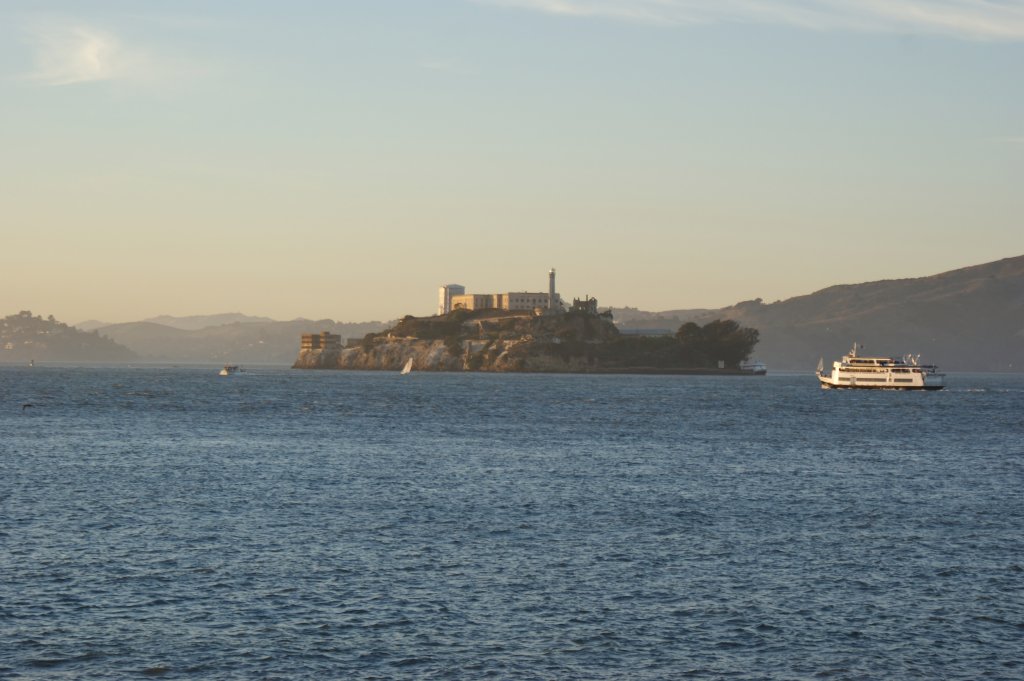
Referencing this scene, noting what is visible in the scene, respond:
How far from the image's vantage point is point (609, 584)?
42.8m

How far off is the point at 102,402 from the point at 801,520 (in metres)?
144

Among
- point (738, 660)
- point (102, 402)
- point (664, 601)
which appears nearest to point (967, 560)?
point (664, 601)

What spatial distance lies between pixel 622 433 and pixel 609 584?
78.6 m

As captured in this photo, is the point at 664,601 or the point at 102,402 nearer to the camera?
the point at 664,601

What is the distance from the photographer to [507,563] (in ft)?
152

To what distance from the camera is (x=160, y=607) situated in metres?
38.8

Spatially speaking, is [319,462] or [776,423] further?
[776,423]

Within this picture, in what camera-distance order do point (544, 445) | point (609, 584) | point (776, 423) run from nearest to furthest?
point (609, 584) < point (544, 445) < point (776, 423)

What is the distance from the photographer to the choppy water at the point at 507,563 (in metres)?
34.0

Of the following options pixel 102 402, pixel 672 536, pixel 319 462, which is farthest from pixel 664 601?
pixel 102 402

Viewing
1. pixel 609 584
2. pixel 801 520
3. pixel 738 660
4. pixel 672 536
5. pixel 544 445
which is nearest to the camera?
pixel 738 660

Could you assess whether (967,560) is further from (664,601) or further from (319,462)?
(319,462)

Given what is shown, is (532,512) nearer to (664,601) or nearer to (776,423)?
(664,601)

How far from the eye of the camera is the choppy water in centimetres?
3400
